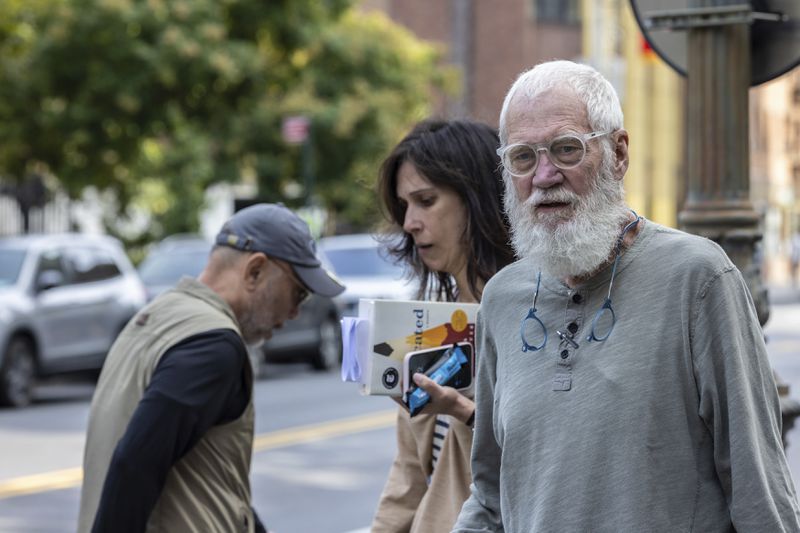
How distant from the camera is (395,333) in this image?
135 inches

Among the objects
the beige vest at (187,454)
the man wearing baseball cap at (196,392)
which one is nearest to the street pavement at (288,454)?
the man wearing baseball cap at (196,392)

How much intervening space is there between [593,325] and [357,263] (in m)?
18.6

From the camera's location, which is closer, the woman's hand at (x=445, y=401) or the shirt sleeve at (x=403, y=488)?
the woman's hand at (x=445, y=401)

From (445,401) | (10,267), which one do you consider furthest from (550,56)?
(445,401)

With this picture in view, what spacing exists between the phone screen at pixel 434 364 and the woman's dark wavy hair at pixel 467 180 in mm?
371

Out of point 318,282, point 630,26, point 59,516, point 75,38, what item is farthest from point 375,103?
point 318,282

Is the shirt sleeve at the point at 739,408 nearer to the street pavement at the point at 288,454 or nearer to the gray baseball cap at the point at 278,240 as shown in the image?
the gray baseball cap at the point at 278,240

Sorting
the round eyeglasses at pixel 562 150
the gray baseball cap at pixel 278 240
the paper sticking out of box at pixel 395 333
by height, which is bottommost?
the paper sticking out of box at pixel 395 333

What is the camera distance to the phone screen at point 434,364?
3.36 m

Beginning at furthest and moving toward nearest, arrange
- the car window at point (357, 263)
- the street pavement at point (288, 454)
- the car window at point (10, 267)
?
the car window at point (357, 263) < the car window at point (10, 267) < the street pavement at point (288, 454)

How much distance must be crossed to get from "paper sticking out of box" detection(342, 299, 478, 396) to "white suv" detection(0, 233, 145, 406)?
496 inches

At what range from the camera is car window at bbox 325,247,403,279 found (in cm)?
2106

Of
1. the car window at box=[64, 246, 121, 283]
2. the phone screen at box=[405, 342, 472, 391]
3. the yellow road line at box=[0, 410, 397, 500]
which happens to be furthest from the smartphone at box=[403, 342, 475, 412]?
the car window at box=[64, 246, 121, 283]

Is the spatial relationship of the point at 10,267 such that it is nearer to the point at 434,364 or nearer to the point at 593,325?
the point at 434,364
